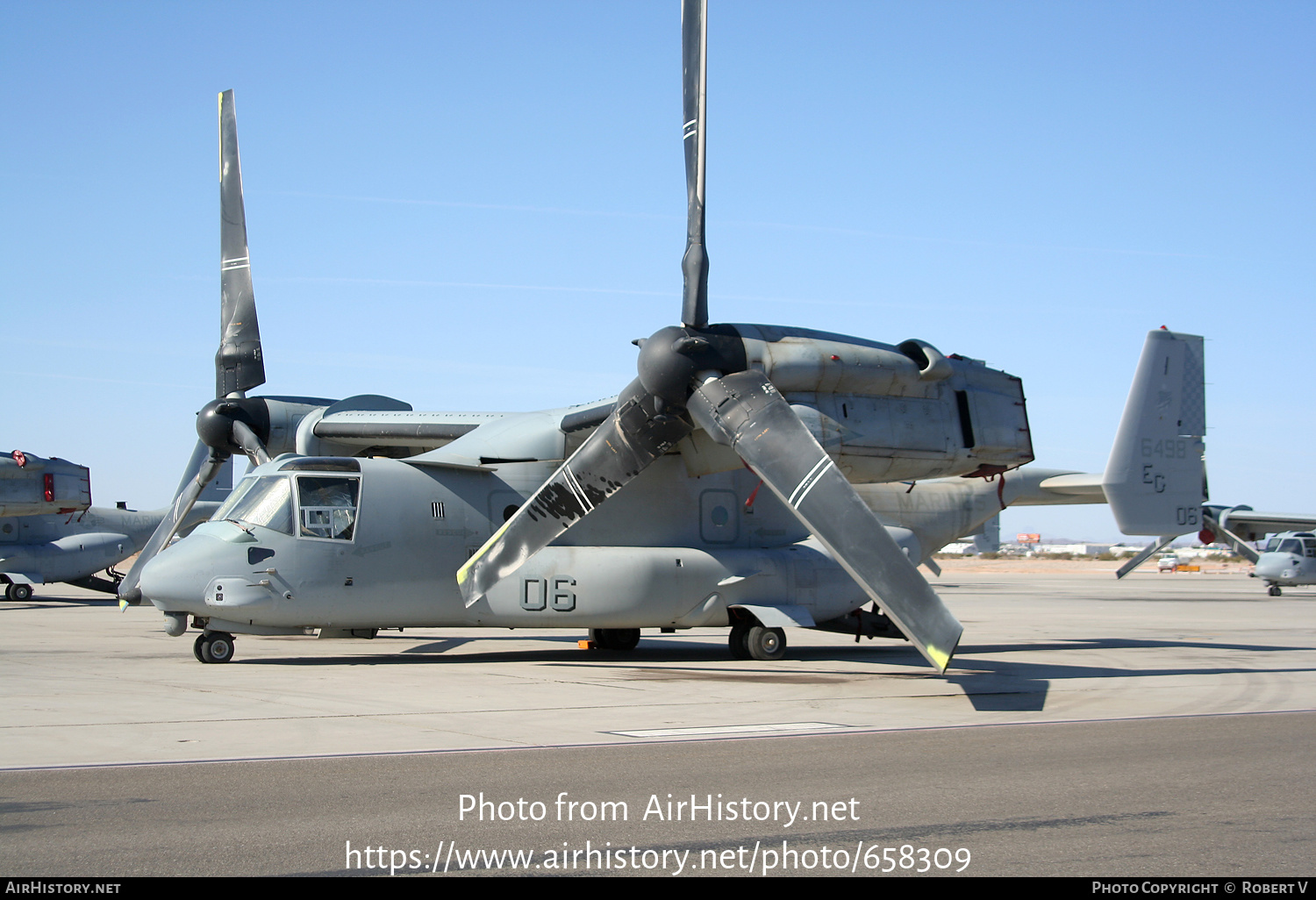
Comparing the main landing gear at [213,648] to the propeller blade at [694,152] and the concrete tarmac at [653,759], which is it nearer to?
the concrete tarmac at [653,759]

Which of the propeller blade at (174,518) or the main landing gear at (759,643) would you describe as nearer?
the main landing gear at (759,643)

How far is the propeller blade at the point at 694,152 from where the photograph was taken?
14031 mm

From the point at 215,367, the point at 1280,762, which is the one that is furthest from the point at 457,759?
the point at 215,367

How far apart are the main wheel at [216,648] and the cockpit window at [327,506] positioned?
188cm

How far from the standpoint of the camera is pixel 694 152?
46.8 ft

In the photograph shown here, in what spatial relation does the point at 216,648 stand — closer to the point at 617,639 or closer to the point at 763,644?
the point at 617,639

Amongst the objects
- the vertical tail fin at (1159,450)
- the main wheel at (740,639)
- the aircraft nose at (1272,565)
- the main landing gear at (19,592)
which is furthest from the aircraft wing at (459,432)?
the aircraft nose at (1272,565)

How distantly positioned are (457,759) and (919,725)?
14.4 ft

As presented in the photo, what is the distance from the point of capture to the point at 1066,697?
13.0m

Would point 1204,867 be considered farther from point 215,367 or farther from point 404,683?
point 215,367

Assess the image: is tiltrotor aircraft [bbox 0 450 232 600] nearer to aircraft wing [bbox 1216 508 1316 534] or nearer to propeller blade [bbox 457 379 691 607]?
propeller blade [bbox 457 379 691 607]

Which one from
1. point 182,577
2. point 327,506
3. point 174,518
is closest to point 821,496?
point 327,506

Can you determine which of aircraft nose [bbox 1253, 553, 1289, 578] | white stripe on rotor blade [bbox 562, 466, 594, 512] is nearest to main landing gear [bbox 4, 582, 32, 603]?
white stripe on rotor blade [bbox 562, 466, 594, 512]

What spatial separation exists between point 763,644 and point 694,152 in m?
7.09
